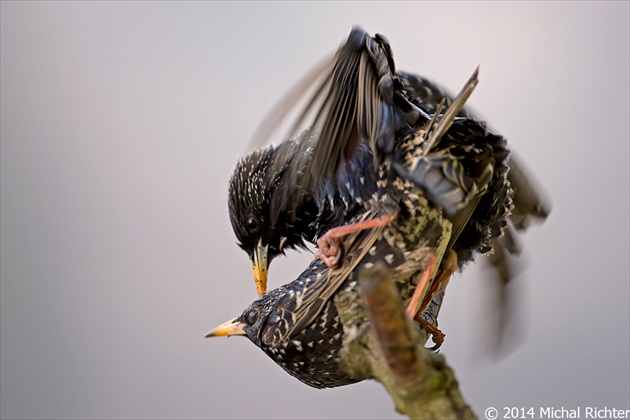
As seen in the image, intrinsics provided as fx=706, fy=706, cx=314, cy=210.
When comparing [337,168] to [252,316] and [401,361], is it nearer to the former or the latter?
[252,316]

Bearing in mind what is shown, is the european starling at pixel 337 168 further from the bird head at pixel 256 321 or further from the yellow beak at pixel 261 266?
the bird head at pixel 256 321

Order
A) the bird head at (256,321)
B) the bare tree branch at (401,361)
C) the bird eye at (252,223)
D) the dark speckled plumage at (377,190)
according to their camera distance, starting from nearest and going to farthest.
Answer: the bare tree branch at (401,361) → the dark speckled plumage at (377,190) → the bird head at (256,321) → the bird eye at (252,223)

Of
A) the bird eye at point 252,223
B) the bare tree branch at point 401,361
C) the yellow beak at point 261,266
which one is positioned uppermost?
the bird eye at point 252,223

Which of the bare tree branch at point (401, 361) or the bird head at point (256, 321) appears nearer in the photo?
the bare tree branch at point (401, 361)

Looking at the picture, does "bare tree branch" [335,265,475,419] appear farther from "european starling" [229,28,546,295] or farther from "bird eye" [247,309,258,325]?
"bird eye" [247,309,258,325]

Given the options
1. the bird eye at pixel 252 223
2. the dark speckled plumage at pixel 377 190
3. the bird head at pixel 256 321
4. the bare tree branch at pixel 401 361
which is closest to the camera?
the bare tree branch at pixel 401 361

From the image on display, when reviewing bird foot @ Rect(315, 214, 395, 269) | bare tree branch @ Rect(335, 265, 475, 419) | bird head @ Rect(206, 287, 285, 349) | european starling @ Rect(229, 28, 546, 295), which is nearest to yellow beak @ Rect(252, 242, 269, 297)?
european starling @ Rect(229, 28, 546, 295)

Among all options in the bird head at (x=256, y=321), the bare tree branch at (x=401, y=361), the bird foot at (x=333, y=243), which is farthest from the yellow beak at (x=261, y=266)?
the bare tree branch at (x=401, y=361)

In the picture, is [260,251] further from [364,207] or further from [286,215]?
[364,207]
